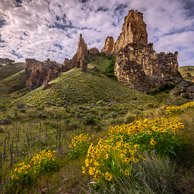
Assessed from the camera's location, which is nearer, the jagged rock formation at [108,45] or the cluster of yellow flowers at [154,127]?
the cluster of yellow flowers at [154,127]

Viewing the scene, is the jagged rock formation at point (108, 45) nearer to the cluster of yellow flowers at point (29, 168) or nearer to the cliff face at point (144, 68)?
the cliff face at point (144, 68)

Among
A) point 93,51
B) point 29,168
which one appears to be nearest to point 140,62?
point 93,51

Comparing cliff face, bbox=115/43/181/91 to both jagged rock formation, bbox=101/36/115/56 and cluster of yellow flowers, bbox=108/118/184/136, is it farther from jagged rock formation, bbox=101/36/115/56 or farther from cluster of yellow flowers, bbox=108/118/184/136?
cluster of yellow flowers, bbox=108/118/184/136

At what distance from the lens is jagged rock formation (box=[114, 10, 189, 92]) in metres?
48.0

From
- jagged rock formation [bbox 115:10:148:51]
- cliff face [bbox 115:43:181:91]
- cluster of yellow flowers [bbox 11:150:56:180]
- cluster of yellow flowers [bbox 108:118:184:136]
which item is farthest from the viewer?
jagged rock formation [bbox 115:10:148:51]

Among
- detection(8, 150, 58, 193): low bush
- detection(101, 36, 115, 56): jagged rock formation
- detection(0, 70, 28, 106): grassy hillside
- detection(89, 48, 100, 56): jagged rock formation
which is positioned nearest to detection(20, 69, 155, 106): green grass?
detection(8, 150, 58, 193): low bush

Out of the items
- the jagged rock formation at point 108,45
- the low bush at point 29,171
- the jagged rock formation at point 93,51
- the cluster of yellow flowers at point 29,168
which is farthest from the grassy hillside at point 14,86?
the jagged rock formation at point 108,45

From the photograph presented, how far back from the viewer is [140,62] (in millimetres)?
54438

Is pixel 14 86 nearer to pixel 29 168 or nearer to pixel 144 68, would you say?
pixel 144 68

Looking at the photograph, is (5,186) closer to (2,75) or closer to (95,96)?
(95,96)

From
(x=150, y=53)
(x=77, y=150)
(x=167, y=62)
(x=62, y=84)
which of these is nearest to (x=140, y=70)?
(x=150, y=53)

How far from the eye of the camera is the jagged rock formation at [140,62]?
1890 inches

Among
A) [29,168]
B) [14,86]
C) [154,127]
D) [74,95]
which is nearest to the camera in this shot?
[154,127]

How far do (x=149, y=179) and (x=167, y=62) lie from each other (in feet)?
241
